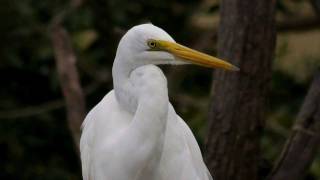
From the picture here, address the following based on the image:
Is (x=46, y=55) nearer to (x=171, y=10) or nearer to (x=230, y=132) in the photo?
(x=171, y=10)

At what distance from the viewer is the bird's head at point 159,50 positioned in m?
2.45

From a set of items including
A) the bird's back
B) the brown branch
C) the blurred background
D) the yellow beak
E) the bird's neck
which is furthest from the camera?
the blurred background

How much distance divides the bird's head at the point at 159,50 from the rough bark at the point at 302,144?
79 cm

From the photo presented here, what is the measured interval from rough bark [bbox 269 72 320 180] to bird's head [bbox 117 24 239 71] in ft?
2.58

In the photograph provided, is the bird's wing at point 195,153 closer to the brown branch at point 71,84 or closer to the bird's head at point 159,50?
the bird's head at point 159,50

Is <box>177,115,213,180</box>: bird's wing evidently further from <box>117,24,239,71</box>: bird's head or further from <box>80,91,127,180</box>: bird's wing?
<box>117,24,239,71</box>: bird's head

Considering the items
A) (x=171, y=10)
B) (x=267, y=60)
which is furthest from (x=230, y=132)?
(x=171, y=10)

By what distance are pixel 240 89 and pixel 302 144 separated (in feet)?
0.95

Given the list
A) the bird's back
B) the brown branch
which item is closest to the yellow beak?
the bird's back

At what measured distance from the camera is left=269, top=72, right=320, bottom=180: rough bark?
10.4 ft

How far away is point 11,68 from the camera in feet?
16.0

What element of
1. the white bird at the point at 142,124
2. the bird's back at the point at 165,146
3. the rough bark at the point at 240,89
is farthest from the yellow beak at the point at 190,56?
the rough bark at the point at 240,89

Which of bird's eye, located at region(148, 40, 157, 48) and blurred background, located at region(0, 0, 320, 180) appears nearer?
bird's eye, located at region(148, 40, 157, 48)

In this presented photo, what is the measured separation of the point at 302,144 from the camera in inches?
126
